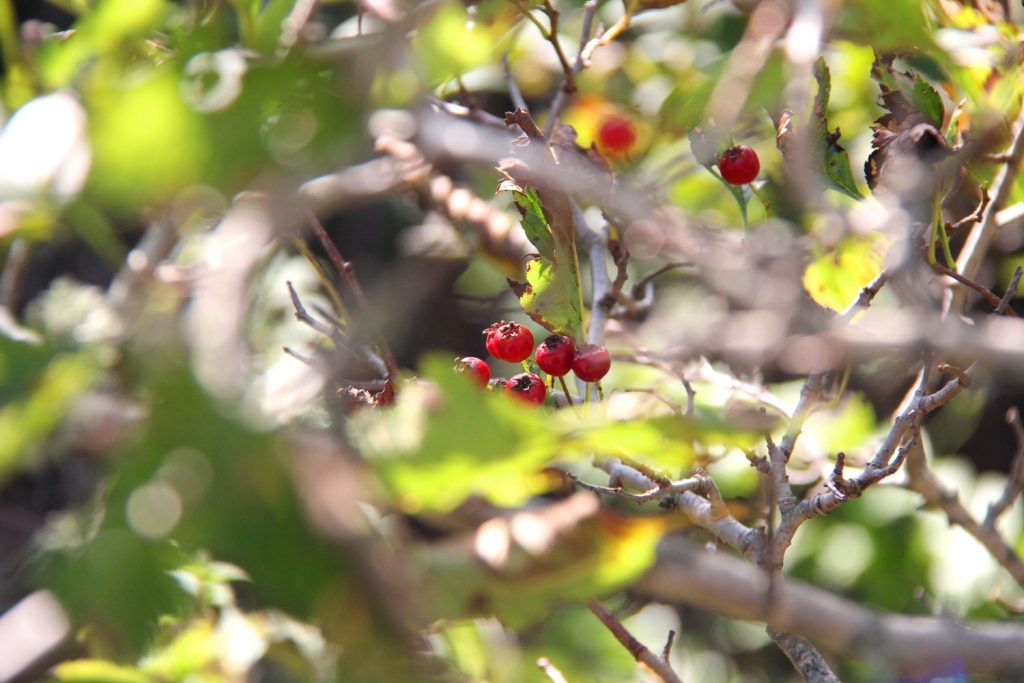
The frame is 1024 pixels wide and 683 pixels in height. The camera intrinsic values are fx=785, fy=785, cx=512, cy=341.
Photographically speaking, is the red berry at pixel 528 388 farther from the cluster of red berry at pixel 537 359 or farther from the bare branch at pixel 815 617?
the bare branch at pixel 815 617

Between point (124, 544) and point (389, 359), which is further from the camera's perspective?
point (389, 359)

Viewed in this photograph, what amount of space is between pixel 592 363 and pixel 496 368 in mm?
815

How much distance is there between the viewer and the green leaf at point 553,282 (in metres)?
0.73

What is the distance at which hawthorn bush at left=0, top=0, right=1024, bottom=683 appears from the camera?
361mm

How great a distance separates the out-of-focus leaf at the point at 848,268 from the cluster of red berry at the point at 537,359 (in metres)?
0.39

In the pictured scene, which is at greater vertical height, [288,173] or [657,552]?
[288,173]

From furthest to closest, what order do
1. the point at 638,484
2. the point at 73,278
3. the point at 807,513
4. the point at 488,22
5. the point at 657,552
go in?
the point at 73,278 → the point at 488,22 → the point at 638,484 → the point at 807,513 → the point at 657,552

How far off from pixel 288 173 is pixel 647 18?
1595 millimetres

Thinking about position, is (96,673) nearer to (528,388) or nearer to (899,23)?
(528,388)

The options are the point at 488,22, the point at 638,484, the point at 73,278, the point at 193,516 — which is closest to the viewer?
the point at 193,516

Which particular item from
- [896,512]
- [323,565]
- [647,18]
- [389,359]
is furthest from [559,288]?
[647,18]

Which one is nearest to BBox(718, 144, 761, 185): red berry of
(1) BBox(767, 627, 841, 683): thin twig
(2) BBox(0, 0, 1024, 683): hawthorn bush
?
(2) BBox(0, 0, 1024, 683): hawthorn bush

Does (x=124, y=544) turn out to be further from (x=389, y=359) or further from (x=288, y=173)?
(x=389, y=359)

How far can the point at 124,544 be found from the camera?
360 millimetres
